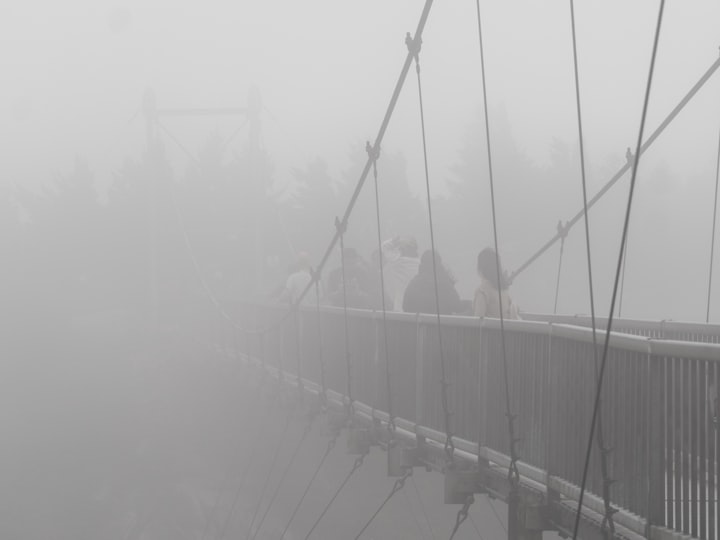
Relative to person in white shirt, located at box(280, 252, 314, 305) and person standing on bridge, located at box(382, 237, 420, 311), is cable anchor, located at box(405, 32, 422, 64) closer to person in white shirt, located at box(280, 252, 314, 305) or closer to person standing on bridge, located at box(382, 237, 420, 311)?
person standing on bridge, located at box(382, 237, 420, 311)

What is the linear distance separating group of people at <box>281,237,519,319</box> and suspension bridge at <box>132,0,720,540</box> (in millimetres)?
209

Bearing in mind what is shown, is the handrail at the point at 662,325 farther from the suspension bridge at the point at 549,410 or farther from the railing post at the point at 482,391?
the railing post at the point at 482,391

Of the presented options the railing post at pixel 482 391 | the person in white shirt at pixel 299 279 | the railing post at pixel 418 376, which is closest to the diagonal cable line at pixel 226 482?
the person in white shirt at pixel 299 279

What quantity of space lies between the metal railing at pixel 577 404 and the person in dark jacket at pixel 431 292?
0.17 metres

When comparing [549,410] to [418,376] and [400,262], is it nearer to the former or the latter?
[418,376]

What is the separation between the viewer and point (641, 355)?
5.93 m

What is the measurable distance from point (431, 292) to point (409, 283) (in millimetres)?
283

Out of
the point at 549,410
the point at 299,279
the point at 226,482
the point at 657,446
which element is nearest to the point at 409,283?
the point at 549,410

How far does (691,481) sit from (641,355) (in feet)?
2.01

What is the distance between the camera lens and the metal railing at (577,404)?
547cm

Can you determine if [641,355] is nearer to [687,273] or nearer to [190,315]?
[190,315]

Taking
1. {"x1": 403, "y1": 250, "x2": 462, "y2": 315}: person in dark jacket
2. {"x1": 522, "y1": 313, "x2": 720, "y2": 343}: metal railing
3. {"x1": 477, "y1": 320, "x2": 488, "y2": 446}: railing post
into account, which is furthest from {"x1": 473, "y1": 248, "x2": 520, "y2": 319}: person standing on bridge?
{"x1": 403, "y1": 250, "x2": 462, "y2": 315}: person in dark jacket

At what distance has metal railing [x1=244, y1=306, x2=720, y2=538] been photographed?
215 inches

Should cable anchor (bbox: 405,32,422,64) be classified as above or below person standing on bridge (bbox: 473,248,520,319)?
above
